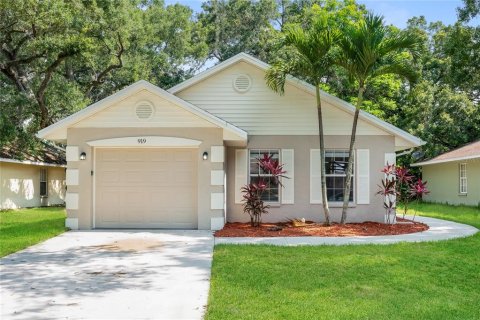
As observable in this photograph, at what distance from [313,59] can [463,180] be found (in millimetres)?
14132

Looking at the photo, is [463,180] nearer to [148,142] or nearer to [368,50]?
[368,50]

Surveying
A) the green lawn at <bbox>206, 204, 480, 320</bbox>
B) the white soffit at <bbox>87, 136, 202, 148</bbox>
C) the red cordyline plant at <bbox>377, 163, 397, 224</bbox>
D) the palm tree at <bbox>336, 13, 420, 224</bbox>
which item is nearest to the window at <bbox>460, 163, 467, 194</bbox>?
the red cordyline plant at <bbox>377, 163, 397, 224</bbox>

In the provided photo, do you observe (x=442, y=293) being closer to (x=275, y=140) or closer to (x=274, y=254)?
(x=274, y=254)

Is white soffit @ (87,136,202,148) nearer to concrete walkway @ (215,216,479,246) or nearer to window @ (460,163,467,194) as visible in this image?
concrete walkway @ (215,216,479,246)

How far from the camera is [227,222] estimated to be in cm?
1403

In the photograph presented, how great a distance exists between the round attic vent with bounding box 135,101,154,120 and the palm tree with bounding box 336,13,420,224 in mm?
5214

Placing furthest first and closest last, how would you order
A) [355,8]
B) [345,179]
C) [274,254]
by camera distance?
[355,8], [345,179], [274,254]

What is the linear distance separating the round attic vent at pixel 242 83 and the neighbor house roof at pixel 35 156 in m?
10.7

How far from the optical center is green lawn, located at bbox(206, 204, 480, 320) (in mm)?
5255

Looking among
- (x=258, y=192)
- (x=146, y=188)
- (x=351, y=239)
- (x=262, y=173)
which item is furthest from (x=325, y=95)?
(x=146, y=188)

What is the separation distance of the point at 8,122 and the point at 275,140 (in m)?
11.7

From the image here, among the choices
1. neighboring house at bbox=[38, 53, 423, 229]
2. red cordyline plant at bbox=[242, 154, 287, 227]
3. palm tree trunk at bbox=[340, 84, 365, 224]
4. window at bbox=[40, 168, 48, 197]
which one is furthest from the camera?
window at bbox=[40, 168, 48, 197]

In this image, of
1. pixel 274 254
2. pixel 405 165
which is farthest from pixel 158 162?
pixel 405 165

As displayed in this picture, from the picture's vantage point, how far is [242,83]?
14430 millimetres
